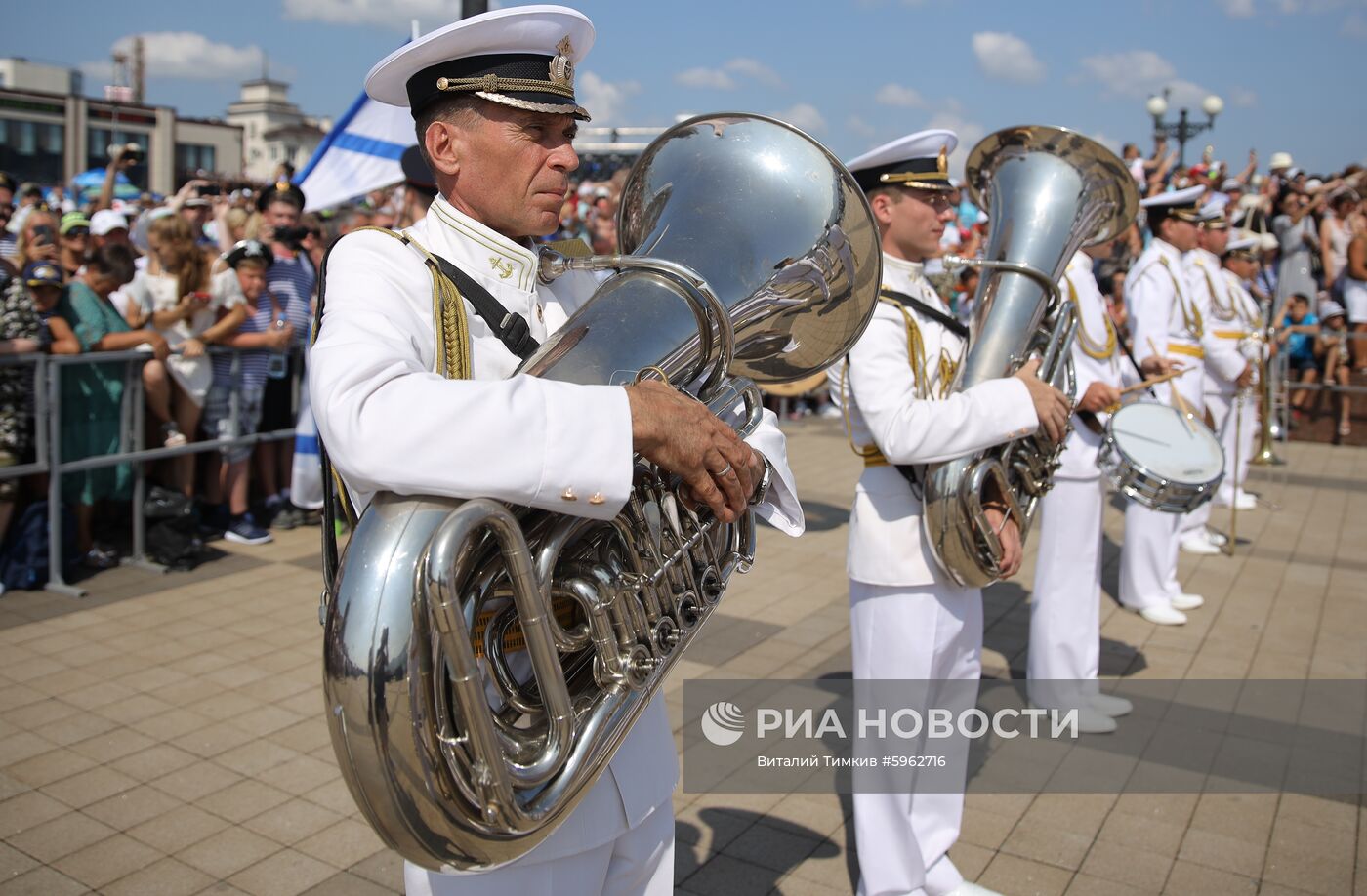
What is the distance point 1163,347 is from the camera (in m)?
6.59

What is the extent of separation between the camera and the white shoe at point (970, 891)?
10.7 ft

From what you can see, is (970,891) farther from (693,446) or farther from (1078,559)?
(693,446)

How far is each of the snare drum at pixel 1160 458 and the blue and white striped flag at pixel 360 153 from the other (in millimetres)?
5553

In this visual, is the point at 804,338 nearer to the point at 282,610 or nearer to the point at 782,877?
the point at 782,877

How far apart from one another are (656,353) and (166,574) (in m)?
5.54

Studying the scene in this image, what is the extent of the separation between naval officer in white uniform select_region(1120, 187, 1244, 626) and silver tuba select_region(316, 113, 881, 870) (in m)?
4.40

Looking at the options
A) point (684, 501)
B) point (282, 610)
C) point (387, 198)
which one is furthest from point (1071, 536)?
point (387, 198)

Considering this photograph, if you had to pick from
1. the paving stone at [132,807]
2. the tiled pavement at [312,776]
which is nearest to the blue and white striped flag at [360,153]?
the tiled pavement at [312,776]

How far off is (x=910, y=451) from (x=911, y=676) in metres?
0.71

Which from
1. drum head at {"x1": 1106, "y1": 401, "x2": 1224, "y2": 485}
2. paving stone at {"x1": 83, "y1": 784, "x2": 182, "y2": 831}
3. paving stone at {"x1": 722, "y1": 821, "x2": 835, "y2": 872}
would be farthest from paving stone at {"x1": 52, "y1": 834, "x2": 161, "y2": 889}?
drum head at {"x1": 1106, "y1": 401, "x2": 1224, "y2": 485}

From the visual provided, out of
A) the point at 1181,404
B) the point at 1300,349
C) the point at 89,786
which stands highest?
the point at 1300,349

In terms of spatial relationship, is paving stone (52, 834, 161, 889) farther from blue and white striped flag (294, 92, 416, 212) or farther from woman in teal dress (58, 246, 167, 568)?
blue and white striped flag (294, 92, 416, 212)

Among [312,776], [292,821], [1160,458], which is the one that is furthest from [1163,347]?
[292,821]

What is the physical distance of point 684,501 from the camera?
1812 millimetres
